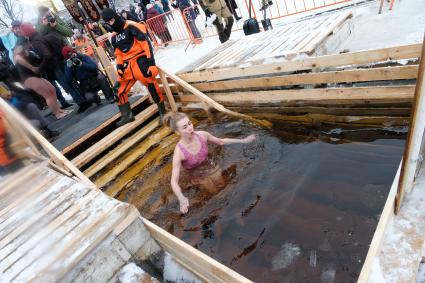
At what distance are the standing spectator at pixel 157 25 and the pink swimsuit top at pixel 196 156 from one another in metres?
10.7

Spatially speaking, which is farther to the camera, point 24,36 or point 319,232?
point 24,36

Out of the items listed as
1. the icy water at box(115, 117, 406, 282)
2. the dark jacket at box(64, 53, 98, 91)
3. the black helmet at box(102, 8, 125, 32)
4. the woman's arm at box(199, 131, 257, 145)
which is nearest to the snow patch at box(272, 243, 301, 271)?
the icy water at box(115, 117, 406, 282)

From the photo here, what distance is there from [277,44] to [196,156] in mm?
2888

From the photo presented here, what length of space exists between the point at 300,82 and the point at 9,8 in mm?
33613

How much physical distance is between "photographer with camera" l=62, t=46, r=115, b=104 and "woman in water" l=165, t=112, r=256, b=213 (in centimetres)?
416

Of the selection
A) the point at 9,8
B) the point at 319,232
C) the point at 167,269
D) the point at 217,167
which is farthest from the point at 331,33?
the point at 9,8

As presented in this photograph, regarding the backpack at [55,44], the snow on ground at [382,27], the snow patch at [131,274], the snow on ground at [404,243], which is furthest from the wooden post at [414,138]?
the backpack at [55,44]

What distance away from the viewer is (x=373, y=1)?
8672 millimetres

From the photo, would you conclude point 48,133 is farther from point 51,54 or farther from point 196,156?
point 196,156

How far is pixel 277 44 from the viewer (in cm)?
580

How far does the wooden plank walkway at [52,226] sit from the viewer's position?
2.90 meters

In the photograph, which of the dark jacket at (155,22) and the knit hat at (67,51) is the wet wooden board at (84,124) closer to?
the knit hat at (67,51)

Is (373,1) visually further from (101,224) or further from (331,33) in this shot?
(101,224)

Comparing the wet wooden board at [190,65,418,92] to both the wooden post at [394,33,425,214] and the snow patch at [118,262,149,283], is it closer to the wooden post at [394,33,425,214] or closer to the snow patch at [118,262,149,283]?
the wooden post at [394,33,425,214]
